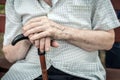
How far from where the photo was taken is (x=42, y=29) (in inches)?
101

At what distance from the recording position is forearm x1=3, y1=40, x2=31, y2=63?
292cm

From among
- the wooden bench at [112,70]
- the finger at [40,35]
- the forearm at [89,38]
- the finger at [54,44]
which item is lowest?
the wooden bench at [112,70]

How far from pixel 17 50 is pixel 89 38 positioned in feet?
1.86

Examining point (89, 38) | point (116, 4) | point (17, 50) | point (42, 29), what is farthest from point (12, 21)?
point (116, 4)

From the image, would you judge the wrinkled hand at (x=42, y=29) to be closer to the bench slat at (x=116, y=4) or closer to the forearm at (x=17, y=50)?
the forearm at (x=17, y=50)

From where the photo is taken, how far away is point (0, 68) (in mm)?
3422

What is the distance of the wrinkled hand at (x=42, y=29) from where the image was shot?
2.56 meters

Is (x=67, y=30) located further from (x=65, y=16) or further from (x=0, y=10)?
(x=0, y=10)

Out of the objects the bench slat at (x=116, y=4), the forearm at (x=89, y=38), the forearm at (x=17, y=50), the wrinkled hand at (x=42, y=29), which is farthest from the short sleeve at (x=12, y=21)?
the bench slat at (x=116, y=4)

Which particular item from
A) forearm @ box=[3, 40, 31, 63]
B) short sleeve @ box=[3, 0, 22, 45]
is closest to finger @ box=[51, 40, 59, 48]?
forearm @ box=[3, 40, 31, 63]

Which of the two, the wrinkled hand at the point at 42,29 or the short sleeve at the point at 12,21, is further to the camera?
the short sleeve at the point at 12,21

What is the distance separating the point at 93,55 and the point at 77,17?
0.32 m

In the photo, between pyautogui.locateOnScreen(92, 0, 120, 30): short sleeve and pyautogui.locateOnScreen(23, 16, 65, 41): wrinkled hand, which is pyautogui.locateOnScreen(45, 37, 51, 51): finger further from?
pyautogui.locateOnScreen(92, 0, 120, 30): short sleeve

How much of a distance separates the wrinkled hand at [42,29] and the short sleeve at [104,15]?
281 mm
